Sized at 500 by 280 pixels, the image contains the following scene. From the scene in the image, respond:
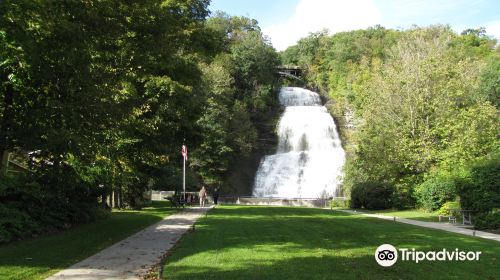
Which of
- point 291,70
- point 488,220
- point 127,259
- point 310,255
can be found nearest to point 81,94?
point 127,259

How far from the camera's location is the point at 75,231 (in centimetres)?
1470

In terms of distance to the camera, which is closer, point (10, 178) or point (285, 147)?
point (10, 178)

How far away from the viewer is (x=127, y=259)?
9.86 meters

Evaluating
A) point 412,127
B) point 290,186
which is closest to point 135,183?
point 412,127

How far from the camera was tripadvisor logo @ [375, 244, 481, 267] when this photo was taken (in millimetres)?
9023

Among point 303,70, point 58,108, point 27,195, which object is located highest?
point 303,70

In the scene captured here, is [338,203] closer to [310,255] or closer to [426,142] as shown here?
[426,142]

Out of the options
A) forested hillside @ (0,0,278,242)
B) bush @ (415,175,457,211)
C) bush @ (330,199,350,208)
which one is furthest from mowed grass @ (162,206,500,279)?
bush @ (330,199,350,208)

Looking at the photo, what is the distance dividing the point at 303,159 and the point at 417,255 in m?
44.6

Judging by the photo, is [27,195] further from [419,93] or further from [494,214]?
[419,93]

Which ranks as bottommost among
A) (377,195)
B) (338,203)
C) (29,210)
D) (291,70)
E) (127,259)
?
(338,203)

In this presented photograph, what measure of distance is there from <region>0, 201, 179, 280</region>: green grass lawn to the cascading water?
113ft

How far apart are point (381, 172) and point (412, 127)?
159 inches

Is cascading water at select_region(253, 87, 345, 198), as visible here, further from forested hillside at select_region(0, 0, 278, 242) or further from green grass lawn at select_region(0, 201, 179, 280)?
green grass lawn at select_region(0, 201, 179, 280)
